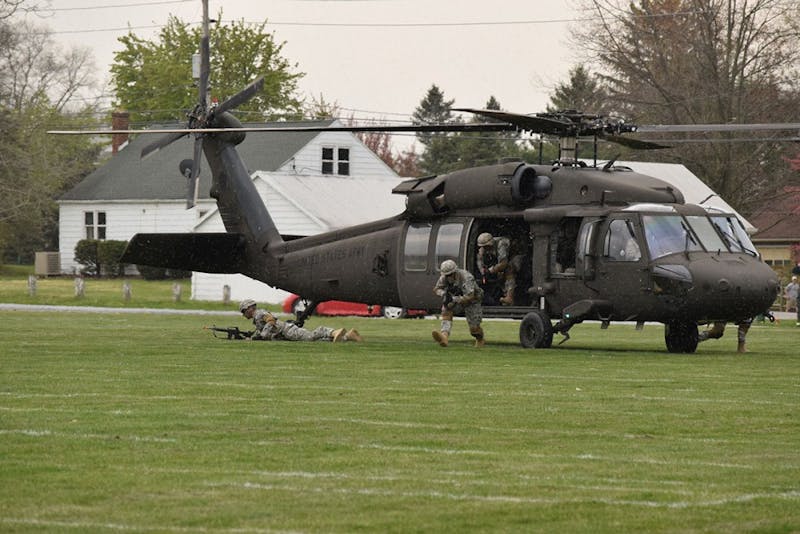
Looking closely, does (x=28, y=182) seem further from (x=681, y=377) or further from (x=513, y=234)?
(x=681, y=377)

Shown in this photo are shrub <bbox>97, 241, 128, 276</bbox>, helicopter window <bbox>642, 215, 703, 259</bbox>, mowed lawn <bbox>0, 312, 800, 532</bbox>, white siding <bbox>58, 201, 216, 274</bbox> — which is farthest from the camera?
shrub <bbox>97, 241, 128, 276</bbox>

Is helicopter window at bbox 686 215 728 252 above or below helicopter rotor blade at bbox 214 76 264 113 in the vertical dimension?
below

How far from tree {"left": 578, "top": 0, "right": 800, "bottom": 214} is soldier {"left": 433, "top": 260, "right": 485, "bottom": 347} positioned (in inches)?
1623

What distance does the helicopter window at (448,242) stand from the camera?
28487 millimetres

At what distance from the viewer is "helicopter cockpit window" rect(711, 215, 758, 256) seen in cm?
2605

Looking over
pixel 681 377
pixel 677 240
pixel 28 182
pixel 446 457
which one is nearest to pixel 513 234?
pixel 677 240

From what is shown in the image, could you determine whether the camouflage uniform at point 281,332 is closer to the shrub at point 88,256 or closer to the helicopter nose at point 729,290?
the helicopter nose at point 729,290

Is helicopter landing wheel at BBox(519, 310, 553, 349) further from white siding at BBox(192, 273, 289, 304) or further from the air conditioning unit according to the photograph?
the air conditioning unit

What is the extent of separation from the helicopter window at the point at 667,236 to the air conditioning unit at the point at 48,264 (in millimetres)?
57060

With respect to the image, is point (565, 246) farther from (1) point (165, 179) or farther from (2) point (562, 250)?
(1) point (165, 179)

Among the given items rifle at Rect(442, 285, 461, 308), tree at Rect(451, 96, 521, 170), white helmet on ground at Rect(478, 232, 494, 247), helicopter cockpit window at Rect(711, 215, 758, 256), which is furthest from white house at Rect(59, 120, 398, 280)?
helicopter cockpit window at Rect(711, 215, 758, 256)

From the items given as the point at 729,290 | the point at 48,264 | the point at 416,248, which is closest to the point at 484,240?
the point at 416,248

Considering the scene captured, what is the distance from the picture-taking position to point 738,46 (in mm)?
67625

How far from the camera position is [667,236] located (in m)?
25.9
